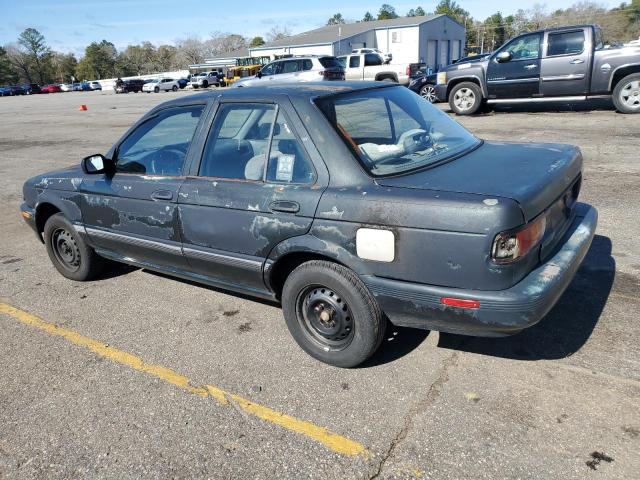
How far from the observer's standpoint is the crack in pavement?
2393mm

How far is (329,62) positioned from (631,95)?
14.3 m

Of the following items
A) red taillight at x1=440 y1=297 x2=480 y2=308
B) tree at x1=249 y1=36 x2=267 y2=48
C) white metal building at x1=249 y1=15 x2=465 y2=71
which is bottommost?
red taillight at x1=440 y1=297 x2=480 y2=308

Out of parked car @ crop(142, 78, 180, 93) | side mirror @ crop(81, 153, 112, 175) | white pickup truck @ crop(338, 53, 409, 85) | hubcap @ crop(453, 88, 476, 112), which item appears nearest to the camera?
side mirror @ crop(81, 153, 112, 175)

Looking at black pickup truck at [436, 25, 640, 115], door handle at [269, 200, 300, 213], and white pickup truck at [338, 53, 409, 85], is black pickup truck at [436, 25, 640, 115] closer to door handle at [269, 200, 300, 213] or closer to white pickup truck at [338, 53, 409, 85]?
white pickup truck at [338, 53, 409, 85]

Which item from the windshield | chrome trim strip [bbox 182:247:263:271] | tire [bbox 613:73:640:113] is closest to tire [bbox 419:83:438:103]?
tire [bbox 613:73:640:113]

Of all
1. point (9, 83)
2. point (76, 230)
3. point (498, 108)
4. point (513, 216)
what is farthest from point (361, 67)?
point (9, 83)

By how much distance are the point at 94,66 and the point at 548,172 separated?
12555 cm

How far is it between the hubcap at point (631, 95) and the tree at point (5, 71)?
11676cm

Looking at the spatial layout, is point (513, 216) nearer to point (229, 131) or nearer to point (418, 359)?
point (418, 359)

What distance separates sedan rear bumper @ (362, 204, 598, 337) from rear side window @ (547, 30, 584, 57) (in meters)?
10.8

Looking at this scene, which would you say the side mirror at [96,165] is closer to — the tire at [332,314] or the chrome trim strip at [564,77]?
the tire at [332,314]

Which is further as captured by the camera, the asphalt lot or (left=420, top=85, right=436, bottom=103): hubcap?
(left=420, top=85, right=436, bottom=103): hubcap

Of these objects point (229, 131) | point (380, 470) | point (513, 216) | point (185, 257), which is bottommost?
point (380, 470)

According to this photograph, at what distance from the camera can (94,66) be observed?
367ft
